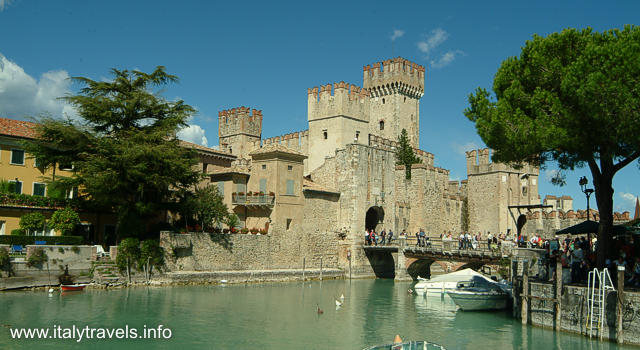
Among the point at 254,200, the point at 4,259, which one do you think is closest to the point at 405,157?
the point at 254,200

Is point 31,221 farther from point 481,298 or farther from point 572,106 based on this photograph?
point 572,106

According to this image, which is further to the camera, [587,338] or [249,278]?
[249,278]

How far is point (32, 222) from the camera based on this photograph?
88.7 ft

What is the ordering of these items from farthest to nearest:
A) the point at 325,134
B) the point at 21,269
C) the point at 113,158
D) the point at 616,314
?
the point at 325,134 < the point at 113,158 < the point at 21,269 < the point at 616,314

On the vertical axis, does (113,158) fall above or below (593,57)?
below

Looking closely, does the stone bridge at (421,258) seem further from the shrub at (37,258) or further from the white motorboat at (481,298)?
the shrub at (37,258)

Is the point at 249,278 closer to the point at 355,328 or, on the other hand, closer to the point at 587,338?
the point at 355,328

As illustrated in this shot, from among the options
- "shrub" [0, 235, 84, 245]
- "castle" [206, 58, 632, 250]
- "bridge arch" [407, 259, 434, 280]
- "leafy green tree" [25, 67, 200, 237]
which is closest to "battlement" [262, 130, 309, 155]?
"castle" [206, 58, 632, 250]

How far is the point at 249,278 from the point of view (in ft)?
102

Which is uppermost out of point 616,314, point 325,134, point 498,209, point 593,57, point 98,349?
point 325,134

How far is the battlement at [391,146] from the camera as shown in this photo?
4981 centimetres

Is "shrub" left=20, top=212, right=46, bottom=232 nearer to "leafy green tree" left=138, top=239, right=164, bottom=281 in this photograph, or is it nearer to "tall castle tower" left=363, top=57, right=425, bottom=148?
"leafy green tree" left=138, top=239, right=164, bottom=281

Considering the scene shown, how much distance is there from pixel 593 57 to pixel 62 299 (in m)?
20.4

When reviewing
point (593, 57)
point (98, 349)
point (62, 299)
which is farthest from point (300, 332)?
point (593, 57)
